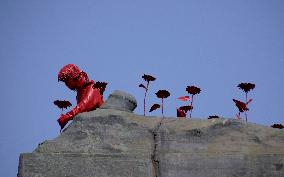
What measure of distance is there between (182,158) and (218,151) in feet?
1.13

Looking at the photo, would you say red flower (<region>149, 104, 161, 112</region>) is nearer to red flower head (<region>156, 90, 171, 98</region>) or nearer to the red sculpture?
red flower head (<region>156, 90, 171, 98</region>)

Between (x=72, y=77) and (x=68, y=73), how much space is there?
0.22ft


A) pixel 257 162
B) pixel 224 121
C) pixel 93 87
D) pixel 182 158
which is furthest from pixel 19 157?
pixel 257 162

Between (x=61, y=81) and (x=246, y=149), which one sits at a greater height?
(x=61, y=81)

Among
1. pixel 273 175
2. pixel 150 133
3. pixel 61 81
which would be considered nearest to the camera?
pixel 273 175

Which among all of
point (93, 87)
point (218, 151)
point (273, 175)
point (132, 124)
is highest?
point (93, 87)

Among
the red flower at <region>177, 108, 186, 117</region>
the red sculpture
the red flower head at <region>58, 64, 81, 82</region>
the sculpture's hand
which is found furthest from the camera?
the red flower at <region>177, 108, 186, 117</region>

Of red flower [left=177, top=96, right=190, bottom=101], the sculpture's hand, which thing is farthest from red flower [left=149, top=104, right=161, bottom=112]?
the sculpture's hand

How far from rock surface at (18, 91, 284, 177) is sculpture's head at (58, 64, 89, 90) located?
79cm

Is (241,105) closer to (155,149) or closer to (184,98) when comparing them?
(184,98)

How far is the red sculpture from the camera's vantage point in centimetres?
399

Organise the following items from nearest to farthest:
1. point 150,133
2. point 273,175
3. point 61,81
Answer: point 273,175 → point 150,133 → point 61,81

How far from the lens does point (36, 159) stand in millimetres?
3301

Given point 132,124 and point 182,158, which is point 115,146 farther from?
point 182,158
